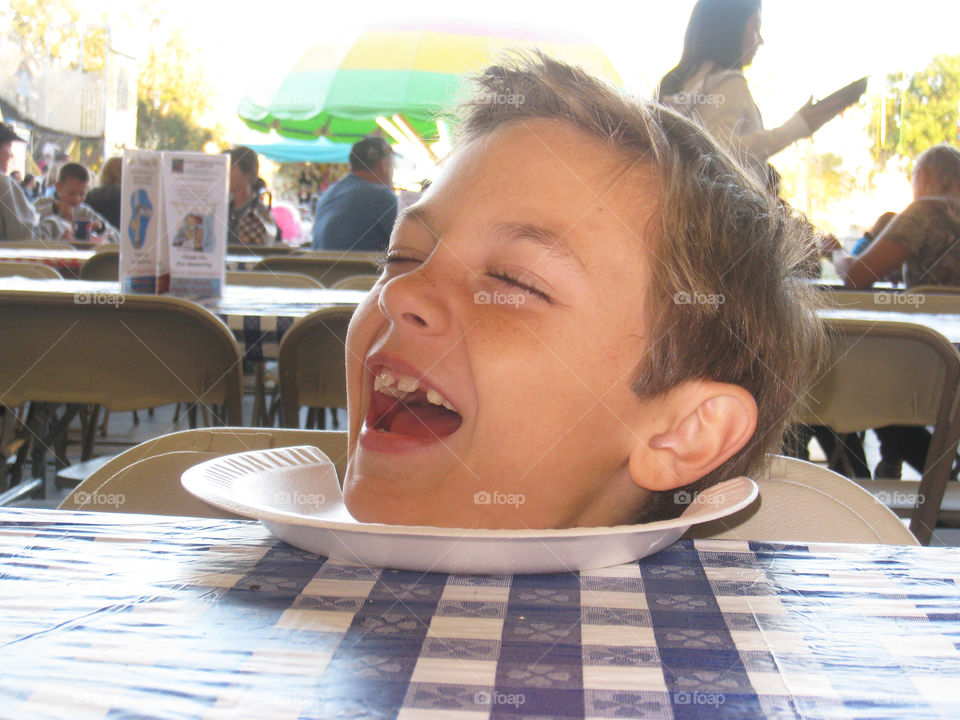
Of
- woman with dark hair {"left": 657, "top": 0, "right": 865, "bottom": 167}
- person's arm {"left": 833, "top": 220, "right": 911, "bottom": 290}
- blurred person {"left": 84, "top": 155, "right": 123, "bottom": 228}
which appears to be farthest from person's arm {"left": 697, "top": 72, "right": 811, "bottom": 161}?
blurred person {"left": 84, "top": 155, "right": 123, "bottom": 228}

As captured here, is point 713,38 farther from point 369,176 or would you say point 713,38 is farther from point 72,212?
point 72,212

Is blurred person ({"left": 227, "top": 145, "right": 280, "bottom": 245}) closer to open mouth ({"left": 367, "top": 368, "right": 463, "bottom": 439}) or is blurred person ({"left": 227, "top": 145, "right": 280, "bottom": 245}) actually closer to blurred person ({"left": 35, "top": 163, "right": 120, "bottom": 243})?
blurred person ({"left": 35, "top": 163, "right": 120, "bottom": 243})

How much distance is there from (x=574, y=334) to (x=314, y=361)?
1410 mm

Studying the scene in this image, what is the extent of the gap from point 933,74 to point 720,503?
7.93m

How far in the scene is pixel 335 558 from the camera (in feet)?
2.03

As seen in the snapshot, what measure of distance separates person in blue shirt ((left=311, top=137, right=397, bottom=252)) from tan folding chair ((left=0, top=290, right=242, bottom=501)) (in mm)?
2698

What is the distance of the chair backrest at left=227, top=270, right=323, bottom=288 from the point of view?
3252 millimetres

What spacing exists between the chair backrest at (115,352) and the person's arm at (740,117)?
1.78 m

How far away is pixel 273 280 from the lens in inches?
129

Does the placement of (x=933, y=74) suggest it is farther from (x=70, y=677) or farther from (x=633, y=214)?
(x=70, y=677)

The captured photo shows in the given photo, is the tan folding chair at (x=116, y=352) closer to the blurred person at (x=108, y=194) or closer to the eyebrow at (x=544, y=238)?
the eyebrow at (x=544, y=238)

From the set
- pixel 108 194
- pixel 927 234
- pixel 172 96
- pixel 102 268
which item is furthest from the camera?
pixel 172 96

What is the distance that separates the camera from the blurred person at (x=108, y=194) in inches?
246

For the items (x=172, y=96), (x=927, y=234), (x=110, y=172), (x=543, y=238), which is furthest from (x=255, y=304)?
(x=172, y=96)
